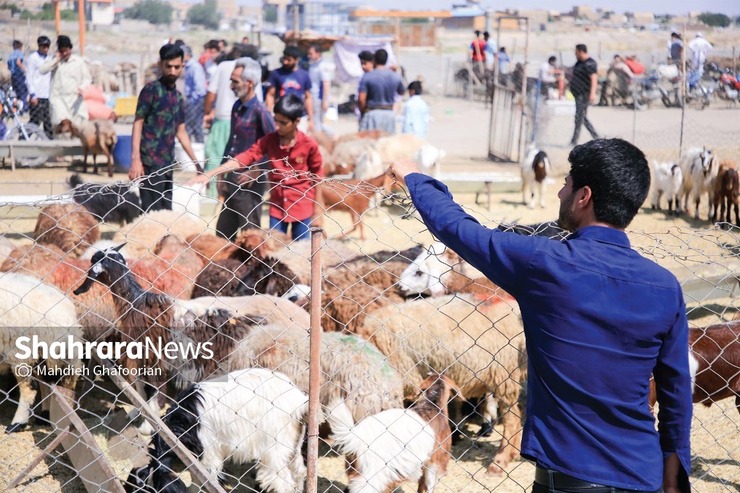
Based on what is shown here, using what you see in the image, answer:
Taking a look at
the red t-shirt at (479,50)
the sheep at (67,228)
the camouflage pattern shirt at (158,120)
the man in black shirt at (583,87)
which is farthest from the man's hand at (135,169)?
the red t-shirt at (479,50)

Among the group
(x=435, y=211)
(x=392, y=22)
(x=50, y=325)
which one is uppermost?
(x=392, y=22)

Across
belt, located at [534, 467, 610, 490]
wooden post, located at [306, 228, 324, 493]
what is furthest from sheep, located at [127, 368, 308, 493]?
belt, located at [534, 467, 610, 490]

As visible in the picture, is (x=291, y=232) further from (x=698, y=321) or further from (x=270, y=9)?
(x=270, y=9)

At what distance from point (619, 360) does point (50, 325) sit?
3.75 meters

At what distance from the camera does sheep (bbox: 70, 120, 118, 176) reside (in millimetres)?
13383

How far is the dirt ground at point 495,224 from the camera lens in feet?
15.3

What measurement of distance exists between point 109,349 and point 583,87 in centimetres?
1218

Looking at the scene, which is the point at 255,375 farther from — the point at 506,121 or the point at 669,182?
the point at 506,121

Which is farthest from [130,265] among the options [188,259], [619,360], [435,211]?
[619,360]

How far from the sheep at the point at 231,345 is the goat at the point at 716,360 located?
1.69 m

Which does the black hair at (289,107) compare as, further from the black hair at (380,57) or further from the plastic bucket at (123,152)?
the plastic bucket at (123,152)

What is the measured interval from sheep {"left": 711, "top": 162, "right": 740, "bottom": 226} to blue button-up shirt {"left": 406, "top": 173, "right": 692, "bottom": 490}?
9392mm

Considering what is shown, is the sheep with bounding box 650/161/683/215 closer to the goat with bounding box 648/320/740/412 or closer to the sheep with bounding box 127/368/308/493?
the goat with bounding box 648/320/740/412

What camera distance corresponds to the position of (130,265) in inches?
224
